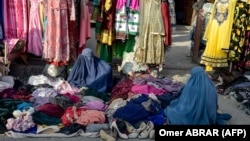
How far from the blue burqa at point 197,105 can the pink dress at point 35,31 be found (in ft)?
9.61

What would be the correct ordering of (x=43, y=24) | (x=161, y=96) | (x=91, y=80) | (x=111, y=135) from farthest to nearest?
(x=43, y=24), (x=91, y=80), (x=161, y=96), (x=111, y=135)

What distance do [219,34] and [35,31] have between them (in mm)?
3238

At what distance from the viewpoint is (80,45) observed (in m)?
7.06

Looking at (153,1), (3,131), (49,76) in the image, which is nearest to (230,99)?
(153,1)

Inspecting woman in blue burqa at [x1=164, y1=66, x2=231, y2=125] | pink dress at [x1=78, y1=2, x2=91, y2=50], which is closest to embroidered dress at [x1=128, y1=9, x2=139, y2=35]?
pink dress at [x1=78, y1=2, x2=91, y2=50]

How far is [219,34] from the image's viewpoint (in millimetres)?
7031

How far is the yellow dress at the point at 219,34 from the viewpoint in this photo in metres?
6.93

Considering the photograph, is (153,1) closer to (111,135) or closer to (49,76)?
(49,76)

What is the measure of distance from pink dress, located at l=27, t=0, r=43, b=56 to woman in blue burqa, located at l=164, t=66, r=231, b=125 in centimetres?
291

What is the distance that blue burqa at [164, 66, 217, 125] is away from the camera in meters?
5.04

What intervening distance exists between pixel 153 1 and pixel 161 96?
196 centimetres

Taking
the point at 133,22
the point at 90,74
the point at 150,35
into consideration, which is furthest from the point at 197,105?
the point at 133,22

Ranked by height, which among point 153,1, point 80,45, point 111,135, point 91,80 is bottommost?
point 111,135

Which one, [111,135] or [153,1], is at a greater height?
[153,1]
